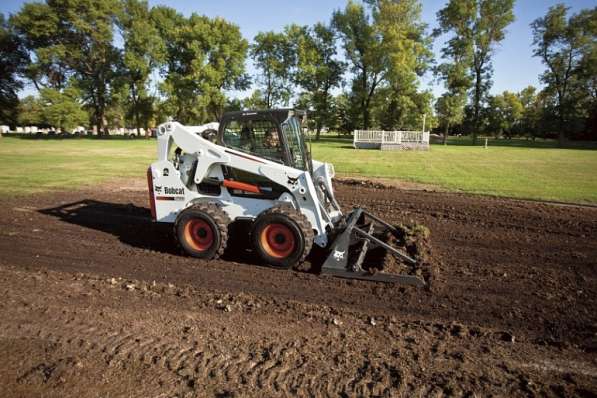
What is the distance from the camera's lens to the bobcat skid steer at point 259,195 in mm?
5566

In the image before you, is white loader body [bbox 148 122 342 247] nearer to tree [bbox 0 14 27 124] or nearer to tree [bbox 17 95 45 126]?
tree [bbox 0 14 27 124]

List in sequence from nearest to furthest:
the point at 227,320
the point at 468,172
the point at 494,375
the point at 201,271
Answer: the point at 494,375 < the point at 227,320 < the point at 201,271 < the point at 468,172

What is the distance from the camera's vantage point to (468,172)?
16625mm

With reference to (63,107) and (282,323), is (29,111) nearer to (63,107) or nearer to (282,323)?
(63,107)

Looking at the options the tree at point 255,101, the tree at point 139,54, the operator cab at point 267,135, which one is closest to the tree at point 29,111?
the tree at point 139,54

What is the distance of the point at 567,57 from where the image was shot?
163 feet

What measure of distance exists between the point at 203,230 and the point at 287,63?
5105cm

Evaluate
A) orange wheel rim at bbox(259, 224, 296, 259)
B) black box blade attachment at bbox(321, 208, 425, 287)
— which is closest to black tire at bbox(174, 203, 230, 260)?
orange wheel rim at bbox(259, 224, 296, 259)

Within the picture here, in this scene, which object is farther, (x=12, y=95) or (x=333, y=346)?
(x=12, y=95)

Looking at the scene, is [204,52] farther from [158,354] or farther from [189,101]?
[158,354]

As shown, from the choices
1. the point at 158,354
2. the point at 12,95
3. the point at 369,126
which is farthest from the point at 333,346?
the point at 12,95

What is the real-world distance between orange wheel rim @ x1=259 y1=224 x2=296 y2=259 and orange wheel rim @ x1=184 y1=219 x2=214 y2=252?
96 centimetres

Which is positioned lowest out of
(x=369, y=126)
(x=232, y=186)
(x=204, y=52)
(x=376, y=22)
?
(x=232, y=186)

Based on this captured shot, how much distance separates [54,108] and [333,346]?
56.5 meters
